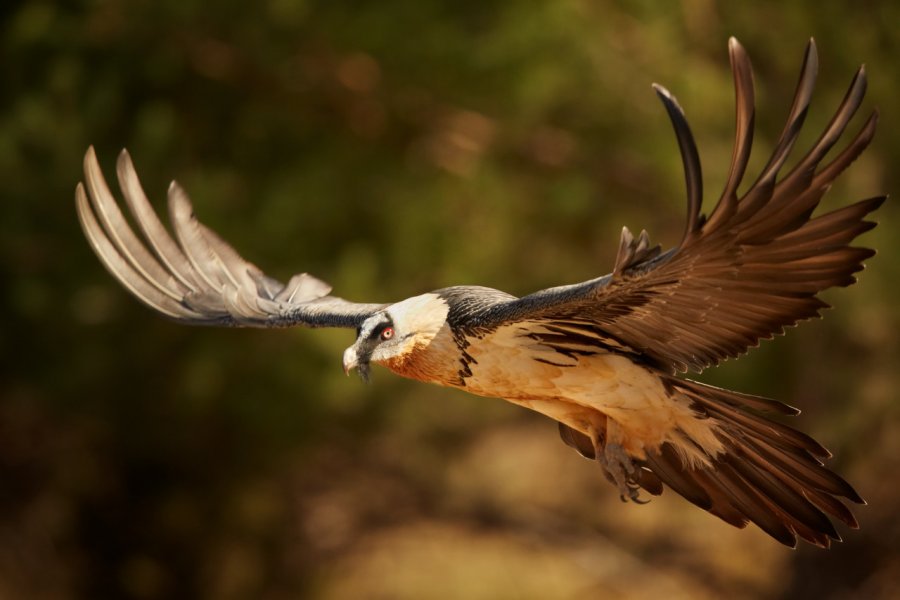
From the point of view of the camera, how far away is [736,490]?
3396mm

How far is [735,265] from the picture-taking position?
291 centimetres

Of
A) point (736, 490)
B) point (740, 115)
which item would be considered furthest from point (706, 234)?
point (736, 490)

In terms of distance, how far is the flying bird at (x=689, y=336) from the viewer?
107 inches

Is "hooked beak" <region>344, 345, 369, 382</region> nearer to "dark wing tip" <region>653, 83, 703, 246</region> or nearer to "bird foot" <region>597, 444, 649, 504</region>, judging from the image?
"bird foot" <region>597, 444, 649, 504</region>

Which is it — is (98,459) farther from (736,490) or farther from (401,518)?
(736,490)

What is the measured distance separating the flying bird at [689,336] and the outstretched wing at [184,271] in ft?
1.14

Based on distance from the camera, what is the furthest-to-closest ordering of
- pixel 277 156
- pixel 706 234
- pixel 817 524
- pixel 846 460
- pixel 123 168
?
pixel 277 156, pixel 846 460, pixel 123 168, pixel 817 524, pixel 706 234

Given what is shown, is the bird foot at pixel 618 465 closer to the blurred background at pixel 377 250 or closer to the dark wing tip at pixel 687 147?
the dark wing tip at pixel 687 147

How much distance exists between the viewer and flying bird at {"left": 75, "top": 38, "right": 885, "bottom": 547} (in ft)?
8.96

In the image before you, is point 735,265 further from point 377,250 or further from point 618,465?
point 377,250

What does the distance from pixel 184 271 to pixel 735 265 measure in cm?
220

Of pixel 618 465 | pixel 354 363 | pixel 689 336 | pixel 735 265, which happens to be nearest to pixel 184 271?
pixel 354 363

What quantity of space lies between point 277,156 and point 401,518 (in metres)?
2.97

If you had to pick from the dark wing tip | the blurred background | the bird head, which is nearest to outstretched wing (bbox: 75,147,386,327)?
the bird head
